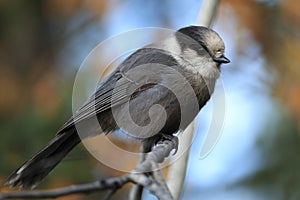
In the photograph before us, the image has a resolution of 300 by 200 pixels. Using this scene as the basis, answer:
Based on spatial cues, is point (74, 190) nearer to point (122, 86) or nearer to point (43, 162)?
point (43, 162)

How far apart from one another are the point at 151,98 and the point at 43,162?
64 centimetres

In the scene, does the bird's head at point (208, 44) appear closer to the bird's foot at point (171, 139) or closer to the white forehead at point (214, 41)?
the white forehead at point (214, 41)

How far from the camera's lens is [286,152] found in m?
5.86

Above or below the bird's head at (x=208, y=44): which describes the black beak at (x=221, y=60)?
below

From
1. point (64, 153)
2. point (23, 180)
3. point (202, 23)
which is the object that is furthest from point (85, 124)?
point (202, 23)

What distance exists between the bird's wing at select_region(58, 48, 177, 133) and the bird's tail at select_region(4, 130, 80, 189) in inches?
2.8

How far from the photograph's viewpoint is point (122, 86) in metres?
3.88

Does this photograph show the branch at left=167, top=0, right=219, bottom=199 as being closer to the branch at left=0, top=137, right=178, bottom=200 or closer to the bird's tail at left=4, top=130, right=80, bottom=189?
the bird's tail at left=4, top=130, right=80, bottom=189

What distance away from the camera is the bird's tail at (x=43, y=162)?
3395 millimetres

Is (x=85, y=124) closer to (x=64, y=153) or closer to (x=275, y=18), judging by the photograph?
(x=64, y=153)

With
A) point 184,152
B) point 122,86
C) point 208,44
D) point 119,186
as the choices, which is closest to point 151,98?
point 122,86

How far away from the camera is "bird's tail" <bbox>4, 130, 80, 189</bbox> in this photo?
339 centimetres

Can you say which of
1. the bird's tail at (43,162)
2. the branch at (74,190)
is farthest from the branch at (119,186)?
the bird's tail at (43,162)

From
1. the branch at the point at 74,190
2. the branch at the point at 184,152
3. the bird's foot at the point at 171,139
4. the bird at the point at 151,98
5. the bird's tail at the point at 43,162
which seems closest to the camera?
the branch at the point at 74,190
